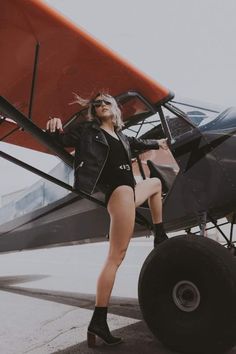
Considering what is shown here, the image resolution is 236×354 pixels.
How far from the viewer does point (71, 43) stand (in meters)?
2.84

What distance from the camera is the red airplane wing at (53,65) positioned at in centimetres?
261

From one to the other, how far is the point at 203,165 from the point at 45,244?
2740 mm

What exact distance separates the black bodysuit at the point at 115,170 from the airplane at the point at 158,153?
0.73 ft

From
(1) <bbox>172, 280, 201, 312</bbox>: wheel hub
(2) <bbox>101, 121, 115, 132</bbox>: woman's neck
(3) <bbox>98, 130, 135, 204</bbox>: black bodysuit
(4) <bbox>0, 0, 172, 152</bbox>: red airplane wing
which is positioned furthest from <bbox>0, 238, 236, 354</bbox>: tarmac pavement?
(4) <bbox>0, 0, 172, 152</bbox>: red airplane wing

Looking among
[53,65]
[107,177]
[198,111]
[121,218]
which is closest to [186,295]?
[121,218]

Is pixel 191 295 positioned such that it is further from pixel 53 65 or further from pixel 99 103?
pixel 53 65

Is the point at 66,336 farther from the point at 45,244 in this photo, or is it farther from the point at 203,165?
the point at 45,244

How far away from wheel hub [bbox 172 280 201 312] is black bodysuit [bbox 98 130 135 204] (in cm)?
65

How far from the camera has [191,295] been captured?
2150mm

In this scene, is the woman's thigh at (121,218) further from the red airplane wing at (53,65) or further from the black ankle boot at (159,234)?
the red airplane wing at (53,65)

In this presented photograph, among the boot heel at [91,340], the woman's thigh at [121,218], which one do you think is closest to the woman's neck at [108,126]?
the woman's thigh at [121,218]

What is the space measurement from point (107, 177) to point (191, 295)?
2.72ft

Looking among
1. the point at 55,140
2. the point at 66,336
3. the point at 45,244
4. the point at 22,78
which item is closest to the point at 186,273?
the point at 66,336

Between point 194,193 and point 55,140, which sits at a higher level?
point 55,140
